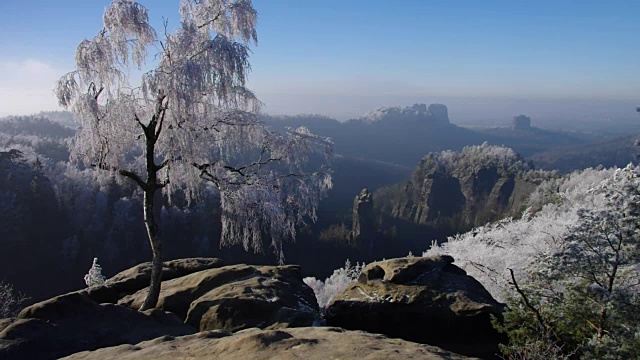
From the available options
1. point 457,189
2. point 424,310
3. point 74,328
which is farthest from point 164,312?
point 457,189

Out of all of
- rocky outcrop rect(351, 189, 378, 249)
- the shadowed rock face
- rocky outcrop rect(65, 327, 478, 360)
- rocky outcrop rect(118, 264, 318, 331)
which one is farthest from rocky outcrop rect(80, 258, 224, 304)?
rocky outcrop rect(351, 189, 378, 249)

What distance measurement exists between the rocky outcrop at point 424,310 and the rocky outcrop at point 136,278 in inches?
238

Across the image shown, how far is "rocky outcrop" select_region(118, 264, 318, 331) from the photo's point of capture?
1084 centimetres

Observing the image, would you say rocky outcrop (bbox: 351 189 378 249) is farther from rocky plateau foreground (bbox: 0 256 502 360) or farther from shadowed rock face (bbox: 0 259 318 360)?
rocky plateau foreground (bbox: 0 256 502 360)

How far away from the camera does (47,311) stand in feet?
34.0

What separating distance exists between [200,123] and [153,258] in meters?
4.12

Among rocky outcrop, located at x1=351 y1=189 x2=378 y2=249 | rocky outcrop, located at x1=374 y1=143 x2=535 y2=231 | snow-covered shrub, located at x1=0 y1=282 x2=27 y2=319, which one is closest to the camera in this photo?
snow-covered shrub, located at x1=0 y1=282 x2=27 y2=319

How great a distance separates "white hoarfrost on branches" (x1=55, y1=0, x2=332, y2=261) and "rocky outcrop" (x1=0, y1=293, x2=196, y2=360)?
3.09 meters

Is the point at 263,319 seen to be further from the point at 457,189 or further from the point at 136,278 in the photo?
the point at 457,189

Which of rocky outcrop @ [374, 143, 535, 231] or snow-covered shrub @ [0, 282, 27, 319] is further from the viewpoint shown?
rocky outcrop @ [374, 143, 535, 231]

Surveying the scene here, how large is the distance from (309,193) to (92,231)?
3228 inches

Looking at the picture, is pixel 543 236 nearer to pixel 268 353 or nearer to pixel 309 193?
pixel 309 193

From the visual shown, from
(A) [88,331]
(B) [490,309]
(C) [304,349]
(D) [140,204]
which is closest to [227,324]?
(A) [88,331]

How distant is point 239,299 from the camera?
11516 millimetres
